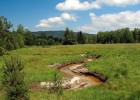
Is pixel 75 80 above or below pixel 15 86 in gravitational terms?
below

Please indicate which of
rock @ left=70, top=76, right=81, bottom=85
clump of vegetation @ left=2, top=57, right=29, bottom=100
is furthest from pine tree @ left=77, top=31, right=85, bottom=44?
clump of vegetation @ left=2, top=57, right=29, bottom=100

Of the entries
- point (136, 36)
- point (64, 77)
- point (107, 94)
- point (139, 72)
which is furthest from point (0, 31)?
point (136, 36)

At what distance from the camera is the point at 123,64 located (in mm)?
42875

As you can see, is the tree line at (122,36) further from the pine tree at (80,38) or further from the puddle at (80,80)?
the puddle at (80,80)

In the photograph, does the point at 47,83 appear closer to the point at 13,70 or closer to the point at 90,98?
the point at 90,98

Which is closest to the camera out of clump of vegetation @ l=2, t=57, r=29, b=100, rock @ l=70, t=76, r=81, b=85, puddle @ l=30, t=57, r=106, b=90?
clump of vegetation @ l=2, t=57, r=29, b=100

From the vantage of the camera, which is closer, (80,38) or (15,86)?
(15,86)

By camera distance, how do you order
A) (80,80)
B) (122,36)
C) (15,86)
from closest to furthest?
(15,86) → (80,80) → (122,36)

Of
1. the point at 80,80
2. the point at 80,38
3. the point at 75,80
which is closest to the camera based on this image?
the point at 75,80

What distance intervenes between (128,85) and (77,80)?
940 centimetres

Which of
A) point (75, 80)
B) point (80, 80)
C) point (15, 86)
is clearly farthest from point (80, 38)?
point (15, 86)

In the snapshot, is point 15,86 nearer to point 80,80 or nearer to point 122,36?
point 80,80

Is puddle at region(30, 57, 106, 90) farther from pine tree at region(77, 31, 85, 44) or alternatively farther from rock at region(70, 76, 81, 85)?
pine tree at region(77, 31, 85, 44)

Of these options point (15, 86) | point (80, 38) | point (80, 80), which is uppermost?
point (80, 38)
